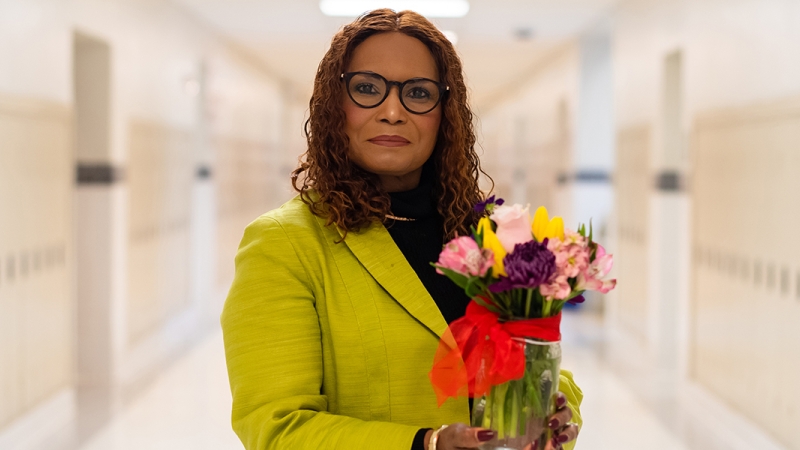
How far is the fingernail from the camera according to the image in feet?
4.06

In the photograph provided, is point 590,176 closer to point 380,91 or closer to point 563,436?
point 380,91

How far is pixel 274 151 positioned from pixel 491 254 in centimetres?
1447

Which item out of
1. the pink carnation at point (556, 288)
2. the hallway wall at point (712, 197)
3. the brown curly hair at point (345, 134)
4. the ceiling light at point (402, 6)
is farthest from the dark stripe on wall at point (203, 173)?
the pink carnation at point (556, 288)

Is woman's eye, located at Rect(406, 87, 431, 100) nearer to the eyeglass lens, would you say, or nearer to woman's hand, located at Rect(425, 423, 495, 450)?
the eyeglass lens

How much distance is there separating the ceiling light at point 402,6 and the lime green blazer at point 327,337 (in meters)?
6.04

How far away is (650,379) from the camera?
634 cm

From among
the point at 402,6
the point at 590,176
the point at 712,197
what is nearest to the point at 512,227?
the point at 712,197

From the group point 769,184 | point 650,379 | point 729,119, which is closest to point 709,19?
point 729,119

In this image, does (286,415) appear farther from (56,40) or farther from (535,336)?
(56,40)

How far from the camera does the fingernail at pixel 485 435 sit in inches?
48.8

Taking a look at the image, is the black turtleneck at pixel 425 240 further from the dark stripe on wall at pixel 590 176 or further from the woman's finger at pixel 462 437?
the dark stripe on wall at pixel 590 176

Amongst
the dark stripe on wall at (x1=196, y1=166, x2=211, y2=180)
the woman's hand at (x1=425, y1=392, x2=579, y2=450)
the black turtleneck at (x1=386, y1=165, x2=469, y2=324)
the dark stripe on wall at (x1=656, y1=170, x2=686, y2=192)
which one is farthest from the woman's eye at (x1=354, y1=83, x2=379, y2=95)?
the dark stripe on wall at (x1=196, y1=166, x2=211, y2=180)

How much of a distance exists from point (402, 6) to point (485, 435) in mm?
6540

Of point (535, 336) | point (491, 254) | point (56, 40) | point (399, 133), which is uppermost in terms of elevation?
point (56, 40)
